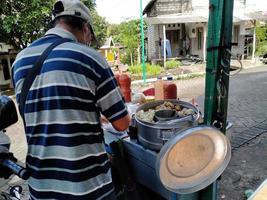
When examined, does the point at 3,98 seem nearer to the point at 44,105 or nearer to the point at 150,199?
the point at 44,105

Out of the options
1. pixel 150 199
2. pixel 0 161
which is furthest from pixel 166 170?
pixel 150 199

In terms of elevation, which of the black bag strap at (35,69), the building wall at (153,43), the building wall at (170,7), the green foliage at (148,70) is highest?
the building wall at (170,7)

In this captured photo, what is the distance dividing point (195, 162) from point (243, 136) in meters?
4.44

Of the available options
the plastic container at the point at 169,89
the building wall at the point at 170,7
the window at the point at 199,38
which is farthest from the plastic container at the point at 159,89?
the window at the point at 199,38

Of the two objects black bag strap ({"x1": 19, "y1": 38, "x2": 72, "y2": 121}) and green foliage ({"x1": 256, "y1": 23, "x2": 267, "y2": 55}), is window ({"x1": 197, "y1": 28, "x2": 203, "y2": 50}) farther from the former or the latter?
black bag strap ({"x1": 19, "y1": 38, "x2": 72, "y2": 121})

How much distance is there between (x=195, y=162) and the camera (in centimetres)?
157

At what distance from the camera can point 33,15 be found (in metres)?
10.8

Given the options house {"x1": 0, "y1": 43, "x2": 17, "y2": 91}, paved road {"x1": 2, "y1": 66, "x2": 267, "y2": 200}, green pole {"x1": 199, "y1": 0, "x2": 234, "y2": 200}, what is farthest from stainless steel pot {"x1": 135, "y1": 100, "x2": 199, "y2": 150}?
house {"x1": 0, "y1": 43, "x2": 17, "y2": 91}

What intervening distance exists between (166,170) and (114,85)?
54 centimetres

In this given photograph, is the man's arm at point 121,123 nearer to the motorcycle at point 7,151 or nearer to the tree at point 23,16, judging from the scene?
the motorcycle at point 7,151

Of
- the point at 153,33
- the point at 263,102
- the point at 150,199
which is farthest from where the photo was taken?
the point at 153,33

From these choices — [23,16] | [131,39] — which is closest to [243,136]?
[23,16]

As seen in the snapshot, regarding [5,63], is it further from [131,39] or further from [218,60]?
[218,60]

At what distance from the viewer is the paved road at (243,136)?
3.97 meters
